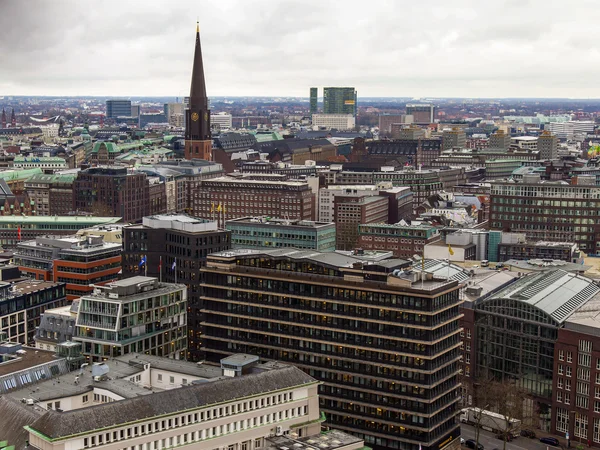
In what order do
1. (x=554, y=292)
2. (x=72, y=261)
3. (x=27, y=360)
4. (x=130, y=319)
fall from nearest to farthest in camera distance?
(x=27, y=360) < (x=130, y=319) < (x=554, y=292) < (x=72, y=261)

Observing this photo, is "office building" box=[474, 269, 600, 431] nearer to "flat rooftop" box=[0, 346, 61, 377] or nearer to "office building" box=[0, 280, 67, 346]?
"flat rooftop" box=[0, 346, 61, 377]

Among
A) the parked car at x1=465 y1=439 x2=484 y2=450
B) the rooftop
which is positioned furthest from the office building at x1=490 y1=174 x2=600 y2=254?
the rooftop

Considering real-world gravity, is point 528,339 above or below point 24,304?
below

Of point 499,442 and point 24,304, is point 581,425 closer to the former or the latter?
point 499,442

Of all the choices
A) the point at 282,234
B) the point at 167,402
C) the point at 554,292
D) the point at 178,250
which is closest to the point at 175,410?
the point at 167,402

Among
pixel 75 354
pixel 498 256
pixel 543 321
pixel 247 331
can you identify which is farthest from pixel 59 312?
pixel 498 256

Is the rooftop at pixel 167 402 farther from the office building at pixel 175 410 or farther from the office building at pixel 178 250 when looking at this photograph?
the office building at pixel 178 250

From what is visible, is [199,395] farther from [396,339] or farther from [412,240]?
[412,240]

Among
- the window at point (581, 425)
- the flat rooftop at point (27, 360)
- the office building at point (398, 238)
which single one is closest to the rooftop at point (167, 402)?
the flat rooftop at point (27, 360)
